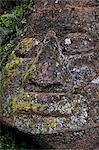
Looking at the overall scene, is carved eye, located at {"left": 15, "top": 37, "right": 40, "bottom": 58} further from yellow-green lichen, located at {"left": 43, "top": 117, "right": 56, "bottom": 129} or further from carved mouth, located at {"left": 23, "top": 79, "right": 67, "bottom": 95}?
yellow-green lichen, located at {"left": 43, "top": 117, "right": 56, "bottom": 129}

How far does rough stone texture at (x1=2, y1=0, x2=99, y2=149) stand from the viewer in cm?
616

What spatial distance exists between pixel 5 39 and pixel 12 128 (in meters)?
1.60

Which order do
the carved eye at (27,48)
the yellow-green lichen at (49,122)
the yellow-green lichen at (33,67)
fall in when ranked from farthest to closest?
the carved eye at (27,48)
the yellow-green lichen at (33,67)
the yellow-green lichen at (49,122)

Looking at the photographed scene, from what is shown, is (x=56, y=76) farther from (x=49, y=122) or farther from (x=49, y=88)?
(x=49, y=122)

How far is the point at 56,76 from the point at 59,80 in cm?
7

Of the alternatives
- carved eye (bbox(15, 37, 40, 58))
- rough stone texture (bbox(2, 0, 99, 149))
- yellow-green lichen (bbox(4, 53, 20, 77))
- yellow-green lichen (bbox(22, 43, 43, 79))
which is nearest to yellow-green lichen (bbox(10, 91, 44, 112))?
rough stone texture (bbox(2, 0, 99, 149))

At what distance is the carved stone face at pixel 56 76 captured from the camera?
6.15 meters

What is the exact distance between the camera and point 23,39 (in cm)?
687

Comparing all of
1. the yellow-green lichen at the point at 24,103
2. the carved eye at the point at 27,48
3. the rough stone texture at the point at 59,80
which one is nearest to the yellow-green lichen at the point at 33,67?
the rough stone texture at the point at 59,80

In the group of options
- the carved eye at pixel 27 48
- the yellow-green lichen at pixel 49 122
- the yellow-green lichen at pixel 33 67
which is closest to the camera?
the yellow-green lichen at pixel 49 122

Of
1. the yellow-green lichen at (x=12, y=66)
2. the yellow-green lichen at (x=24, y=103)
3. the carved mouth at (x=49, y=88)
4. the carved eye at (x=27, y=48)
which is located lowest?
the yellow-green lichen at (x=24, y=103)

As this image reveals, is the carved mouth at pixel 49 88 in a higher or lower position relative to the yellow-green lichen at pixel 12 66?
lower

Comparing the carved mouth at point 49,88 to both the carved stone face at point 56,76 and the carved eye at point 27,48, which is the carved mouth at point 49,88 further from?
the carved eye at point 27,48

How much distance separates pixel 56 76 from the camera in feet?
20.4
